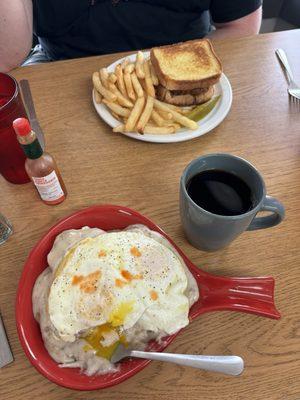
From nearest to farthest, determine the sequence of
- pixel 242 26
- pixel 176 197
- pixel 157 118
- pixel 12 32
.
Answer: pixel 176 197
pixel 157 118
pixel 12 32
pixel 242 26

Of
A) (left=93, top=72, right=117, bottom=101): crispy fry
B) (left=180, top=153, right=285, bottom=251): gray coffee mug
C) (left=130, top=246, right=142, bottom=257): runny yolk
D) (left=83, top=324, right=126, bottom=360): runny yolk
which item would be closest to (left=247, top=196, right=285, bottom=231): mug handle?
(left=180, top=153, right=285, bottom=251): gray coffee mug

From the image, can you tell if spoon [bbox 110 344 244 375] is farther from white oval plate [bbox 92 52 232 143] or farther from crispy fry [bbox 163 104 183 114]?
crispy fry [bbox 163 104 183 114]

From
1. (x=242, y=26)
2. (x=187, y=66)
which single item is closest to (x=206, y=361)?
(x=187, y=66)

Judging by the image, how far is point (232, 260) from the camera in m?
0.70

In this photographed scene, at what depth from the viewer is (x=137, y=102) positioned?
0.91 metres

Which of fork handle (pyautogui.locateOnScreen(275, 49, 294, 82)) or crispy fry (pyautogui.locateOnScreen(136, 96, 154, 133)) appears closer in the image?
crispy fry (pyautogui.locateOnScreen(136, 96, 154, 133))

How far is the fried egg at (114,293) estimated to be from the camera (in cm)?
53

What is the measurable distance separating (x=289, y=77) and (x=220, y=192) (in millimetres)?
657

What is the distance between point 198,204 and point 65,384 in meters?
0.39

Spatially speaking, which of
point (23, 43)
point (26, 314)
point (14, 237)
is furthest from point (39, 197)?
point (23, 43)

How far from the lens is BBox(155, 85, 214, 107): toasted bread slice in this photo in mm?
960

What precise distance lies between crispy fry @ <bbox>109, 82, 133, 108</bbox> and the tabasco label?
33 cm

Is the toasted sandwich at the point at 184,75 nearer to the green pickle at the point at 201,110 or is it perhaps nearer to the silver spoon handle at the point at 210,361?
the green pickle at the point at 201,110

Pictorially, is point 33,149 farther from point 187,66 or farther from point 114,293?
point 187,66
